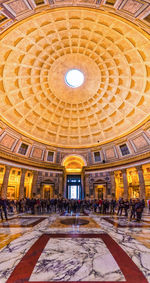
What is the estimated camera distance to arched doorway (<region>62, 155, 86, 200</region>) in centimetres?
2831

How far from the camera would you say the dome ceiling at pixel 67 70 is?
55.9ft

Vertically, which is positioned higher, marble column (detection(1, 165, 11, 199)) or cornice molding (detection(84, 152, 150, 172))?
cornice molding (detection(84, 152, 150, 172))

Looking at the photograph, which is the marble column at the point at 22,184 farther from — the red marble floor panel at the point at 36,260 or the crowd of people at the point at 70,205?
the red marble floor panel at the point at 36,260

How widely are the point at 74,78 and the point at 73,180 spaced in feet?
70.9

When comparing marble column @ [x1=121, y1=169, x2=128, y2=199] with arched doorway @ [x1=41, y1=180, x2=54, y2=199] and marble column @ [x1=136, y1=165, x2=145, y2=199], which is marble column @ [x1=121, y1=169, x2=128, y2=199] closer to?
marble column @ [x1=136, y1=165, x2=145, y2=199]

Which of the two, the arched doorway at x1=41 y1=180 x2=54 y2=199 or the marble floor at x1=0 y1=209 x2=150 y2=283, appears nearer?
the marble floor at x1=0 y1=209 x2=150 y2=283

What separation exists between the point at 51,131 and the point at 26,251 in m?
26.6

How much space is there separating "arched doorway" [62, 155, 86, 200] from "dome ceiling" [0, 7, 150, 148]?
3.40 metres

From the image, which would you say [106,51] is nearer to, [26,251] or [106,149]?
[106,149]

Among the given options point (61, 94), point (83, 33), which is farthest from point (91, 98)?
point (83, 33)

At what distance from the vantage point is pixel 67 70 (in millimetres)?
24938

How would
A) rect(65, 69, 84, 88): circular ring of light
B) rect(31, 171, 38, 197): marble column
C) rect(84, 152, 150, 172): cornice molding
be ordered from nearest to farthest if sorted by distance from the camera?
rect(84, 152, 150, 172): cornice molding < rect(31, 171, 38, 197): marble column < rect(65, 69, 84, 88): circular ring of light

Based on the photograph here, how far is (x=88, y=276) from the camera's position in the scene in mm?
2510

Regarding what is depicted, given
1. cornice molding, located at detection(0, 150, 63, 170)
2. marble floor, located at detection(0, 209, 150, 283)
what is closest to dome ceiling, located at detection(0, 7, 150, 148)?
cornice molding, located at detection(0, 150, 63, 170)
